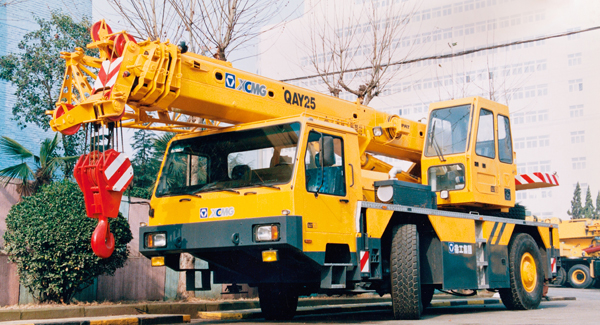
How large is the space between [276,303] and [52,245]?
3749mm

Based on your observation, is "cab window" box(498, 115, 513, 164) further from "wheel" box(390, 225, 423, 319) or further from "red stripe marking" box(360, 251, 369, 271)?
"red stripe marking" box(360, 251, 369, 271)

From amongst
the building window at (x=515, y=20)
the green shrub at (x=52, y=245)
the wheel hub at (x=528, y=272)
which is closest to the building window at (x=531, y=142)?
the building window at (x=515, y=20)

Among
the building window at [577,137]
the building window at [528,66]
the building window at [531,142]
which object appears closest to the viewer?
the building window at [528,66]

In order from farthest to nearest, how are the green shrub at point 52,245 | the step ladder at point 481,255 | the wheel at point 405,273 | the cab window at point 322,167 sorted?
1. the step ladder at point 481,255
2. the green shrub at point 52,245
3. the wheel at point 405,273
4. the cab window at point 322,167

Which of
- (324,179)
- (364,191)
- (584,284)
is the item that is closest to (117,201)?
(324,179)

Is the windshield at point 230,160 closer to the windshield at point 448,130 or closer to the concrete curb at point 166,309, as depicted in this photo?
the concrete curb at point 166,309

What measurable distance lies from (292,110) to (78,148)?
1443cm

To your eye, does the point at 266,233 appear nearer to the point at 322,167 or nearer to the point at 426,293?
the point at 322,167

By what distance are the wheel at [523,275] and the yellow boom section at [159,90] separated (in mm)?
4723

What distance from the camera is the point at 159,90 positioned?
7520 millimetres

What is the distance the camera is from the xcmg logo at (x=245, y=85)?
27.0ft

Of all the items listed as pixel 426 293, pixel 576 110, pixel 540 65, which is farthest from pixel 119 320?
pixel 576 110

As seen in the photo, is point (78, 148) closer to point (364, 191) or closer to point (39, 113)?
point (39, 113)

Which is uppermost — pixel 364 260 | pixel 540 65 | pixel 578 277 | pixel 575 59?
pixel 575 59
